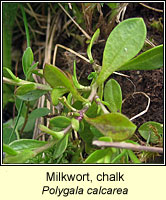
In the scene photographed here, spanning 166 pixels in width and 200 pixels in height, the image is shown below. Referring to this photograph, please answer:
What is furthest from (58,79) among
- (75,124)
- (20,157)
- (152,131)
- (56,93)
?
(152,131)

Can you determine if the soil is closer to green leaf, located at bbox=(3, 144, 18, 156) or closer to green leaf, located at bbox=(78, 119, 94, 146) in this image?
green leaf, located at bbox=(78, 119, 94, 146)

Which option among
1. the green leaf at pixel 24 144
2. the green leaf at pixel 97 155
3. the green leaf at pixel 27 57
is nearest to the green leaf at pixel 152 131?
the green leaf at pixel 97 155

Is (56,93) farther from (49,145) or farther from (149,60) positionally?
(149,60)

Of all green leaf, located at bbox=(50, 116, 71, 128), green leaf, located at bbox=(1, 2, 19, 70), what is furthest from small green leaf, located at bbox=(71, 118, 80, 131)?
green leaf, located at bbox=(1, 2, 19, 70)

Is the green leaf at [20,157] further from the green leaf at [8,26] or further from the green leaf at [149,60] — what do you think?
the green leaf at [8,26]

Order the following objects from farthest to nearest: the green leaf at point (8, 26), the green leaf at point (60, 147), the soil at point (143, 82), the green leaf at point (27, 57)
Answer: the green leaf at point (8, 26)
the soil at point (143, 82)
the green leaf at point (27, 57)
the green leaf at point (60, 147)

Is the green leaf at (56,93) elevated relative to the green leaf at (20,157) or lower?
elevated

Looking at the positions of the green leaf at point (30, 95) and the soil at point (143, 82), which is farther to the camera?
the soil at point (143, 82)
